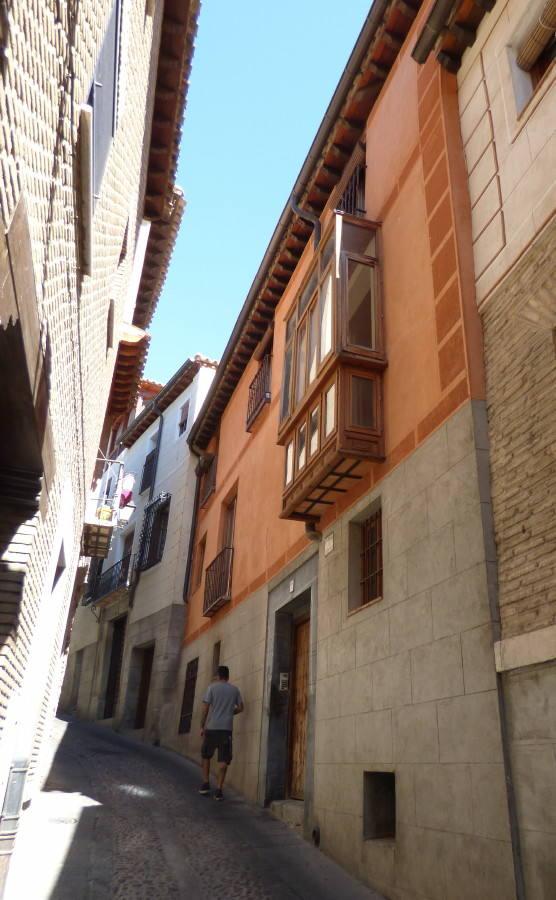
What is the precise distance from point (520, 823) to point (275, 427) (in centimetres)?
765

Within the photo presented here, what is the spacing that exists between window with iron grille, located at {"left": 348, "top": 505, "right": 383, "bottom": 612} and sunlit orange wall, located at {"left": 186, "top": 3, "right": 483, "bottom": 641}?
31 cm

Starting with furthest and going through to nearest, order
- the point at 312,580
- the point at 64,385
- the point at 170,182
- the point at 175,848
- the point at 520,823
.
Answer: the point at 170,182 → the point at 312,580 → the point at 175,848 → the point at 64,385 → the point at 520,823

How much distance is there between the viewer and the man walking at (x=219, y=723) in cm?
880

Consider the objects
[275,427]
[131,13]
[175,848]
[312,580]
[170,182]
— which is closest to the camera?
[131,13]

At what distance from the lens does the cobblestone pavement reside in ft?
16.4

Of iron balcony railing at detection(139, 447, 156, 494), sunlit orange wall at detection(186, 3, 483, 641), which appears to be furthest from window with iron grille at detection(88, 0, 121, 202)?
iron balcony railing at detection(139, 447, 156, 494)

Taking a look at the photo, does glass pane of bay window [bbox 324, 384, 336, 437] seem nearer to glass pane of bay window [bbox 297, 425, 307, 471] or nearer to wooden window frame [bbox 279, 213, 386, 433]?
wooden window frame [bbox 279, 213, 386, 433]

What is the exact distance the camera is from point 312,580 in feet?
26.6

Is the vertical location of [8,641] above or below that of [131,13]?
below

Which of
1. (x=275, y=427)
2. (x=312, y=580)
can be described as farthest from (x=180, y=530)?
(x=312, y=580)

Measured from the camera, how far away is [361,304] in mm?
7910

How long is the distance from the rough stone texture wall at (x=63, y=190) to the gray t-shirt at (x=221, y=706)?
2.67 metres

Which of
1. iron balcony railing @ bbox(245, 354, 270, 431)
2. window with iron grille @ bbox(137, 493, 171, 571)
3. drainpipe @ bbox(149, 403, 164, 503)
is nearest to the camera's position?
iron balcony railing @ bbox(245, 354, 270, 431)

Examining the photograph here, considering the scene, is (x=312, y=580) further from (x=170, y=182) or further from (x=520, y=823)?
(x=170, y=182)
